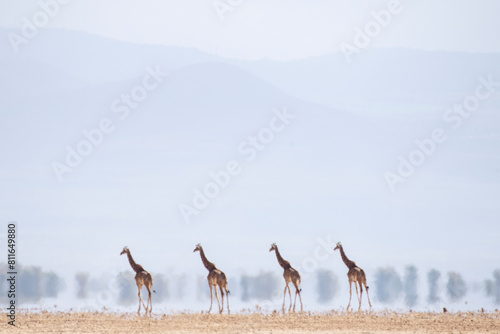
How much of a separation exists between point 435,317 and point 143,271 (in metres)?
12.5

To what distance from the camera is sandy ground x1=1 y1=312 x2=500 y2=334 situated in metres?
38.1

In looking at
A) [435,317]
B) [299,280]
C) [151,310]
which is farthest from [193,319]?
[435,317]

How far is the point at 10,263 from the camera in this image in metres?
38.7

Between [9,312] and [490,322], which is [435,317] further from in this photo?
[9,312]

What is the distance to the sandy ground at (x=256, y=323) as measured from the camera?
3812 cm

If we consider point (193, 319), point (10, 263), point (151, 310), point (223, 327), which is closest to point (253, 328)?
point (223, 327)

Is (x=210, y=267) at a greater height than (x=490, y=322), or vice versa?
(x=210, y=267)

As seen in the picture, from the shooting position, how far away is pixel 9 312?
43406mm

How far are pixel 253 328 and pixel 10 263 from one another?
9497 millimetres

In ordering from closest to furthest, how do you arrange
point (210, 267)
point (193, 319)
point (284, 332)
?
point (284, 332)
point (193, 319)
point (210, 267)

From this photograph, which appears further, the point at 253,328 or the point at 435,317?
the point at 435,317

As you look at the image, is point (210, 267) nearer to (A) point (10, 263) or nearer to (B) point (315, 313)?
(B) point (315, 313)

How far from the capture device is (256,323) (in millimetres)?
39969

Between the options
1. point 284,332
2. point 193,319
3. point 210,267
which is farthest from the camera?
point 210,267
